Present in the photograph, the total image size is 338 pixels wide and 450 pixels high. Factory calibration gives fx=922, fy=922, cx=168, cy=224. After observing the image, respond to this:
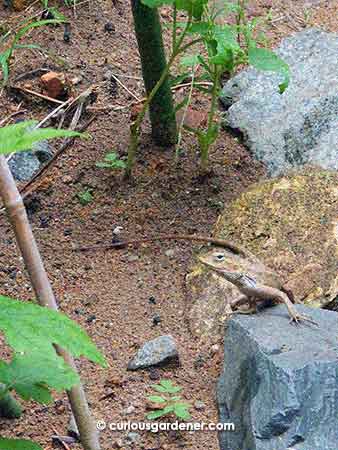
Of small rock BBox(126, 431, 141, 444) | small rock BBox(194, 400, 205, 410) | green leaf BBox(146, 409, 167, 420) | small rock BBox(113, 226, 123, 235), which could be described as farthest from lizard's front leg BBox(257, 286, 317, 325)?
small rock BBox(113, 226, 123, 235)

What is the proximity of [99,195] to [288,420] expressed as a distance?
7.08 feet

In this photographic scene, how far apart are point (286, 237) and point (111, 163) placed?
45.4 inches

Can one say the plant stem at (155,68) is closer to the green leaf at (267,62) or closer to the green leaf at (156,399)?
the green leaf at (267,62)

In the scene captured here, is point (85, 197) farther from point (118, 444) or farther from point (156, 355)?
point (118, 444)

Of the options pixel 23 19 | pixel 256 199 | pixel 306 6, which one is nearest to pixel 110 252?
pixel 256 199

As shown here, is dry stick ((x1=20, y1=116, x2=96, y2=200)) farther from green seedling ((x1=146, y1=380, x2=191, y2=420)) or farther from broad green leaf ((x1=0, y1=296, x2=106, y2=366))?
broad green leaf ((x1=0, y1=296, x2=106, y2=366))

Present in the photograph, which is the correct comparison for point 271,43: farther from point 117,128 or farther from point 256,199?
point 256,199

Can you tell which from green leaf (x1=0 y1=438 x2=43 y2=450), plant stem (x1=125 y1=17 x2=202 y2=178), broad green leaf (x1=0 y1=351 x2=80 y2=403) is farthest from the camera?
plant stem (x1=125 y1=17 x2=202 y2=178)

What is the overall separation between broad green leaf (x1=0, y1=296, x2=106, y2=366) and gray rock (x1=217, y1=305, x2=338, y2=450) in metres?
1.13

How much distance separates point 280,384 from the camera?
114 inches

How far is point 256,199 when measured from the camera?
4.32 meters

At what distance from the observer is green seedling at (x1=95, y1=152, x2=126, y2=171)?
4801 millimetres

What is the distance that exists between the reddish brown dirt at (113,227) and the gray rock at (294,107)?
14 centimetres

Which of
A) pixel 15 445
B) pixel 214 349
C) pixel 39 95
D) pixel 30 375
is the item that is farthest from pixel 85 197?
pixel 15 445
